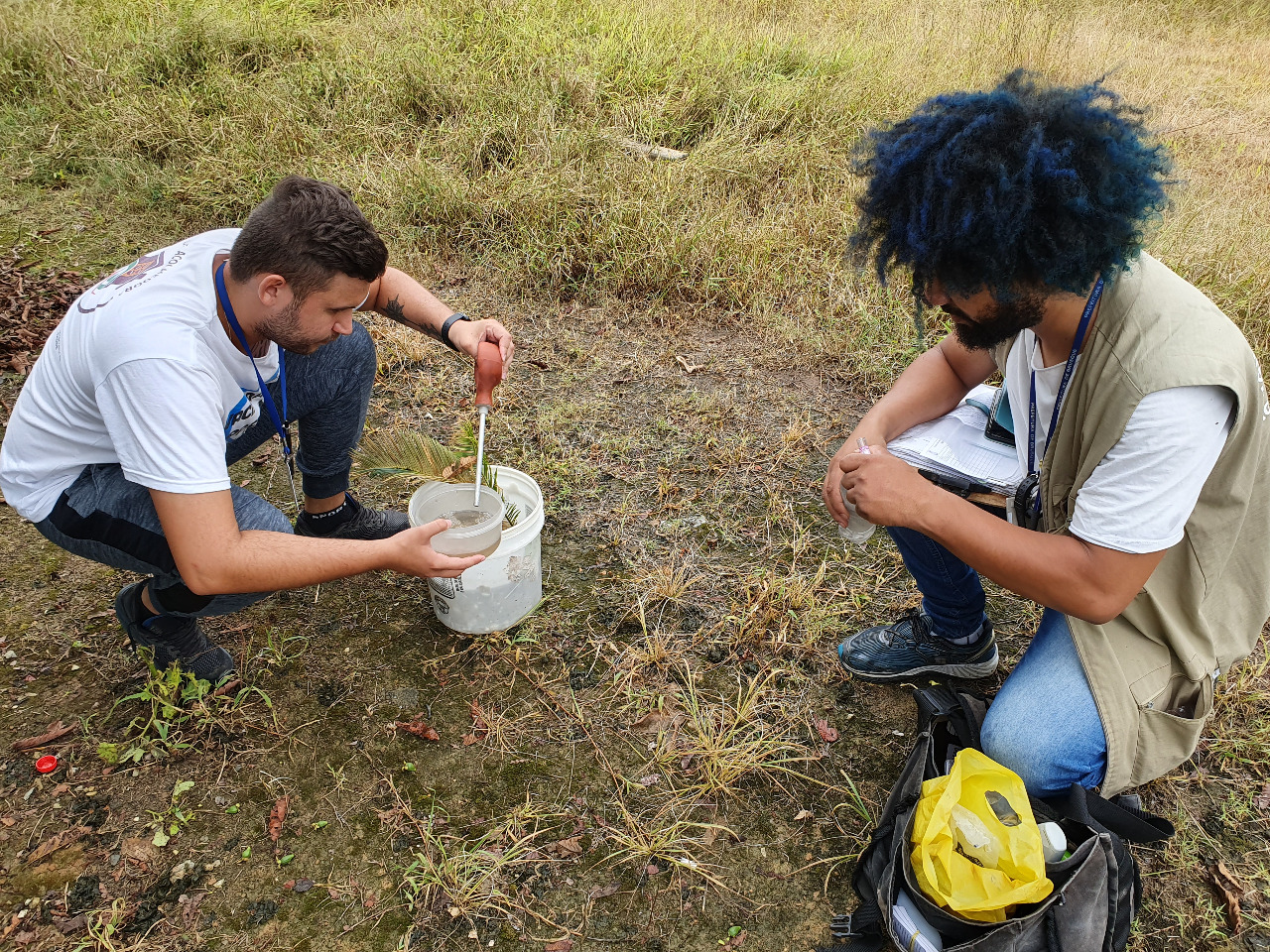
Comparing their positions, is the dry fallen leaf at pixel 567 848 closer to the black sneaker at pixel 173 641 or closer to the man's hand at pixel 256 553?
the man's hand at pixel 256 553

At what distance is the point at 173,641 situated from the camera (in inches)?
87.5

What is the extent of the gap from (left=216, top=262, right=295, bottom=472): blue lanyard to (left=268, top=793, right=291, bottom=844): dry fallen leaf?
922 mm

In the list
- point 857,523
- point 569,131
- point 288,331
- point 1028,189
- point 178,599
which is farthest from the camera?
point 569,131

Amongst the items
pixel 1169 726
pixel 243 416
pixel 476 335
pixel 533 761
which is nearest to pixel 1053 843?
pixel 1169 726

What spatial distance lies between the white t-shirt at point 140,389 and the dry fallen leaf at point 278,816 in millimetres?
843

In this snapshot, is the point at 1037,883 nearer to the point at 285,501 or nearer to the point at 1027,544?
the point at 1027,544

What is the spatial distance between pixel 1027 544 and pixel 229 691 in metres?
2.13

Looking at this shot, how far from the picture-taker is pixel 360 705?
7.52 ft

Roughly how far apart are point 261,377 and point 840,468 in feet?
5.11

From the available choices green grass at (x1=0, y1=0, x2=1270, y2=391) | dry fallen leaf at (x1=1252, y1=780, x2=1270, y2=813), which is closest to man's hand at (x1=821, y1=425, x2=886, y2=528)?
dry fallen leaf at (x1=1252, y1=780, x2=1270, y2=813)

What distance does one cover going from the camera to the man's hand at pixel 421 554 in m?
1.88

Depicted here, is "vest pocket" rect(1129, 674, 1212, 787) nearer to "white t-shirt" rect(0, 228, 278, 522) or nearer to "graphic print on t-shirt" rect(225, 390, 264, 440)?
"white t-shirt" rect(0, 228, 278, 522)

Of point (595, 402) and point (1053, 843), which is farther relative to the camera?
point (595, 402)

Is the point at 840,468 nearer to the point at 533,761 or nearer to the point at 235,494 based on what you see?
the point at 533,761
